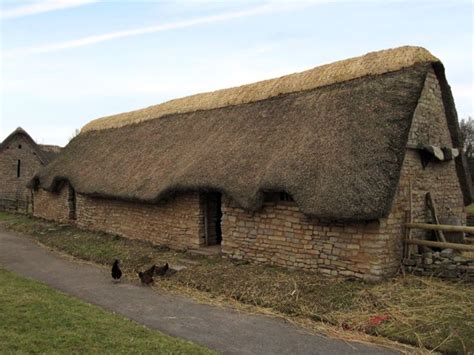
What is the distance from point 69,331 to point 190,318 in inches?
91.0

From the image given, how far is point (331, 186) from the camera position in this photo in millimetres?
9273

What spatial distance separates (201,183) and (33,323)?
19.9ft

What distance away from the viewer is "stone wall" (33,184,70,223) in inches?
786

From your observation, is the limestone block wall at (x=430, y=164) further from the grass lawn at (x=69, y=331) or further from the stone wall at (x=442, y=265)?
the grass lawn at (x=69, y=331)

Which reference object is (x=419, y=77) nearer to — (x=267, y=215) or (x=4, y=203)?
(x=267, y=215)

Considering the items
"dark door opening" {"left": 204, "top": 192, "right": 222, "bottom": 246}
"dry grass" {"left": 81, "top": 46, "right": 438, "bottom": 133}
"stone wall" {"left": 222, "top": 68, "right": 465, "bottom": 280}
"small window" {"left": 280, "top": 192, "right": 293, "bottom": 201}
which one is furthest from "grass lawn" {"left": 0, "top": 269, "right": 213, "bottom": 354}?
"dry grass" {"left": 81, "top": 46, "right": 438, "bottom": 133}

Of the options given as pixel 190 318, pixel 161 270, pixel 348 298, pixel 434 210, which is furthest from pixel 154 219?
pixel 434 210

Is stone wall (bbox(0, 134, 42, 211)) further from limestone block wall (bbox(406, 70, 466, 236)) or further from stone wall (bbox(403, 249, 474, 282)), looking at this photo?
stone wall (bbox(403, 249, 474, 282))

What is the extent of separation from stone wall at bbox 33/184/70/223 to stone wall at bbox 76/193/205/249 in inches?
90.2

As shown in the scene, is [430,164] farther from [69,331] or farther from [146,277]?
[69,331]

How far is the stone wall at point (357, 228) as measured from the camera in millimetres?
9180

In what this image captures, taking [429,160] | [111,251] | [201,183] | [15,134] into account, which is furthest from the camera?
[15,134]

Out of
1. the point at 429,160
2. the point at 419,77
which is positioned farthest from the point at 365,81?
the point at 429,160

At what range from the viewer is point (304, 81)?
1268cm
